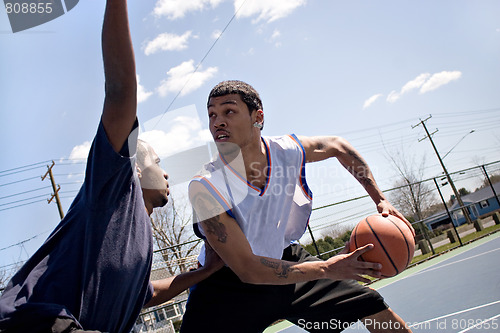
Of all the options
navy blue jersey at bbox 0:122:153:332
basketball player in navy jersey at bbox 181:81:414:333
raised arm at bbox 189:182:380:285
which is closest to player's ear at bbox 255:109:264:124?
basketball player in navy jersey at bbox 181:81:414:333

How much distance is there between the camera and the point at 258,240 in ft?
9.29

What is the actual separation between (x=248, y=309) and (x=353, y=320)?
72 cm

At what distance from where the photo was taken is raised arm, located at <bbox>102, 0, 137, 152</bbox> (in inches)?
54.1

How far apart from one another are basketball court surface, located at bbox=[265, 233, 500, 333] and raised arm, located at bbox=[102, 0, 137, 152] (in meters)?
2.10

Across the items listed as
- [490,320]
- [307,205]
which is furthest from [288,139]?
[490,320]

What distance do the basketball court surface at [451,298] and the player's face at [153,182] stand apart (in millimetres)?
1535

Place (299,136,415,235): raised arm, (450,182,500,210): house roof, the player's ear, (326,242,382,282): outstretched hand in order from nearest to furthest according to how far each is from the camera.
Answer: (326,242,382,282): outstretched hand → the player's ear → (299,136,415,235): raised arm → (450,182,500,210): house roof

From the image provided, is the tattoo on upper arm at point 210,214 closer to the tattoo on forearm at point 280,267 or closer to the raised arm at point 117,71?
the tattoo on forearm at point 280,267

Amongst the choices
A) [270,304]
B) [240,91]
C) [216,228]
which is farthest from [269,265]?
[240,91]

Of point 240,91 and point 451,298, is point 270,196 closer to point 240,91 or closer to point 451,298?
point 240,91

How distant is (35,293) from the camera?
145 cm

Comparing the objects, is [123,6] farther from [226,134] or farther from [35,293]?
[226,134]

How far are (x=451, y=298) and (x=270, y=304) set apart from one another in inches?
133

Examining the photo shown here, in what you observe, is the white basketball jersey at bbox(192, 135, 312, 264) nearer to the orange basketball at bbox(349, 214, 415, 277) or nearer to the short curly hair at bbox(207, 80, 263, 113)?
the short curly hair at bbox(207, 80, 263, 113)
